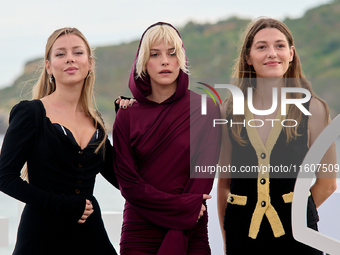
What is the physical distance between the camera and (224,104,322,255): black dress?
246 cm

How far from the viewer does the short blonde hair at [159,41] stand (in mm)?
2543

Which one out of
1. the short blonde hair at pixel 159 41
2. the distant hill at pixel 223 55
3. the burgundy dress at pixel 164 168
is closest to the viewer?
the burgundy dress at pixel 164 168

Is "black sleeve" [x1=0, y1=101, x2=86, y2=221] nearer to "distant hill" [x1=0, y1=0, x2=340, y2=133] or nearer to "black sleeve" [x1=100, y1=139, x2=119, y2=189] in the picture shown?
"black sleeve" [x1=100, y1=139, x2=119, y2=189]

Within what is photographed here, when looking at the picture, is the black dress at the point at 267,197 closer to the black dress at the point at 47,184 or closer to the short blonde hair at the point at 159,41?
the short blonde hair at the point at 159,41

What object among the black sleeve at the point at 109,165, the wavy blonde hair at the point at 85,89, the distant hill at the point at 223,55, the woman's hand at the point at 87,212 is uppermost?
the distant hill at the point at 223,55

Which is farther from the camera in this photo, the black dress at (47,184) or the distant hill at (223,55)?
the distant hill at (223,55)

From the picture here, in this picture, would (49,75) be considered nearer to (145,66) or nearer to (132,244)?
(145,66)

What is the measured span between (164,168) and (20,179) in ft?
2.02

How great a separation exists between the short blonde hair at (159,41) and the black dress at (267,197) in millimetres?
447

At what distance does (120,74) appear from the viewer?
34281mm

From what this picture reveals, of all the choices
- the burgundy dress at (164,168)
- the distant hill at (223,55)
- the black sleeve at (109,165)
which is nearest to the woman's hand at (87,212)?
the burgundy dress at (164,168)

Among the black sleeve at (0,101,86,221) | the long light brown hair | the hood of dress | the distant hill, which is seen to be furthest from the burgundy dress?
the distant hill

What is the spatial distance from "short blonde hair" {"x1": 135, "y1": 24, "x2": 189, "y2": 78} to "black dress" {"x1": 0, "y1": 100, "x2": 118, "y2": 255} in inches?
18.6

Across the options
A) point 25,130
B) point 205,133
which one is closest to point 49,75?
point 25,130
